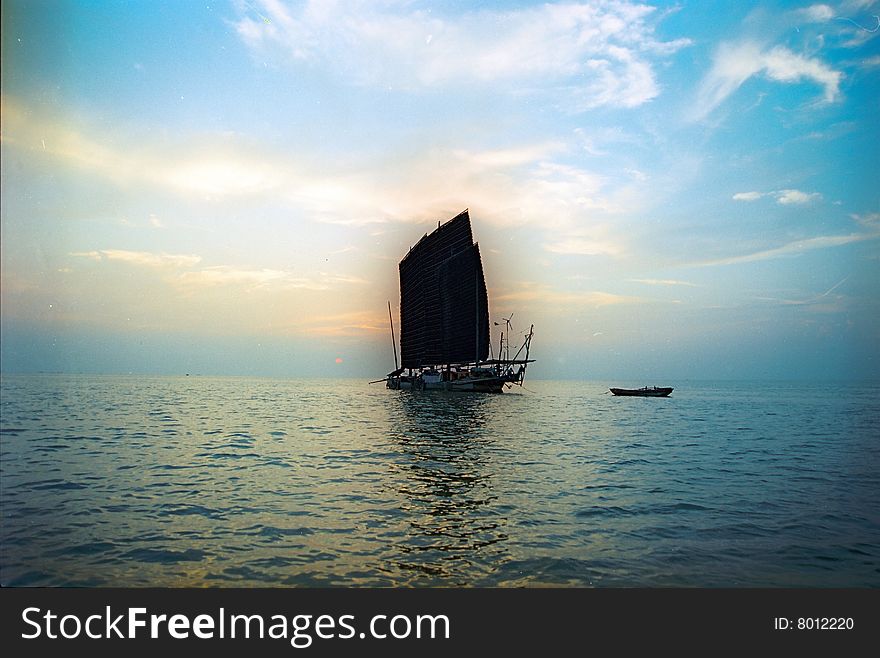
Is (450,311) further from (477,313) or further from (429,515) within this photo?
(429,515)

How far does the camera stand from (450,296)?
6706cm

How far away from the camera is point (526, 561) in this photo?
24.6 ft

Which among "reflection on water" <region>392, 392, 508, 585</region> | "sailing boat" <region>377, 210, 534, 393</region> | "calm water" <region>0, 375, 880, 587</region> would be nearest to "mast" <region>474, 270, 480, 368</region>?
"sailing boat" <region>377, 210, 534, 393</region>

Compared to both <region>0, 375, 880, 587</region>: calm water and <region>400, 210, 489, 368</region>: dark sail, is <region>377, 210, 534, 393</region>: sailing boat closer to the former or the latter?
<region>400, 210, 489, 368</region>: dark sail

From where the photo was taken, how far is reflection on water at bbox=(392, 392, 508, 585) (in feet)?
24.6

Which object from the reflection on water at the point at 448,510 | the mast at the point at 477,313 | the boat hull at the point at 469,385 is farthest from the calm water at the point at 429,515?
the boat hull at the point at 469,385

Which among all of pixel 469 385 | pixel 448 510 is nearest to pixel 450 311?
pixel 469 385

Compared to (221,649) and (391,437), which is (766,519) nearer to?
(221,649)

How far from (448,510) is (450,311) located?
188 ft

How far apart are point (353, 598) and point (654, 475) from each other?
518 inches

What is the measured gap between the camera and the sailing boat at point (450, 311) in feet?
214

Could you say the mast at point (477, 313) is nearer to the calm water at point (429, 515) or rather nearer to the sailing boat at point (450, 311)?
the sailing boat at point (450, 311)

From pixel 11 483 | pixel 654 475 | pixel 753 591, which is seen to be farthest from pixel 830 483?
pixel 11 483

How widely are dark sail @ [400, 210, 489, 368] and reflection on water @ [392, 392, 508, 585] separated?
143ft
